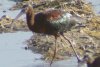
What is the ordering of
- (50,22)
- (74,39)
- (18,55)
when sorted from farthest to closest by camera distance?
(74,39)
(18,55)
(50,22)

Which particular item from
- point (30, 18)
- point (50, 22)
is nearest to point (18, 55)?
point (30, 18)

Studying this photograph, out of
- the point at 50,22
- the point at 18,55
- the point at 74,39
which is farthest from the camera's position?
the point at 74,39

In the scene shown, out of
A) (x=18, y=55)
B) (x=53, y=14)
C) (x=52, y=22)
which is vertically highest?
(x=53, y=14)

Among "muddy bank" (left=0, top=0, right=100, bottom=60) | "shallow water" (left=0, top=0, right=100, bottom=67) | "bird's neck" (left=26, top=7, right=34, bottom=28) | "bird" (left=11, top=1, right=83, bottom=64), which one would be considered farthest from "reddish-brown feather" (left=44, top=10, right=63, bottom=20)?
"shallow water" (left=0, top=0, right=100, bottom=67)

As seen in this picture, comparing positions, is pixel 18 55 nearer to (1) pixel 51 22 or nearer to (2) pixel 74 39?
(1) pixel 51 22

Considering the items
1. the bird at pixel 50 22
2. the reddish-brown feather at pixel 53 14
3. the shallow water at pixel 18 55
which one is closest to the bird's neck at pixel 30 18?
the bird at pixel 50 22

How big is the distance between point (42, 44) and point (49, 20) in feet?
2.94

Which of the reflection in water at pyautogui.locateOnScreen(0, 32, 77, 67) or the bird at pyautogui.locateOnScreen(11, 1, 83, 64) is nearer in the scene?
the reflection in water at pyautogui.locateOnScreen(0, 32, 77, 67)

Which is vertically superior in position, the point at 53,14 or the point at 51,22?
the point at 53,14

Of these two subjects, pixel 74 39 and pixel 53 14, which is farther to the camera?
pixel 74 39

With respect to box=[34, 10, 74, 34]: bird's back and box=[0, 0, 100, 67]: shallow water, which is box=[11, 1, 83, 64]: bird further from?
box=[0, 0, 100, 67]: shallow water

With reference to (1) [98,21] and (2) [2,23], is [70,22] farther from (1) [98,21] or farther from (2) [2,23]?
(2) [2,23]

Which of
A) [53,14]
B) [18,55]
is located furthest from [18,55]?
[53,14]

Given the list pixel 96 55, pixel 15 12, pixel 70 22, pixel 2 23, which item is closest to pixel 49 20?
pixel 70 22
